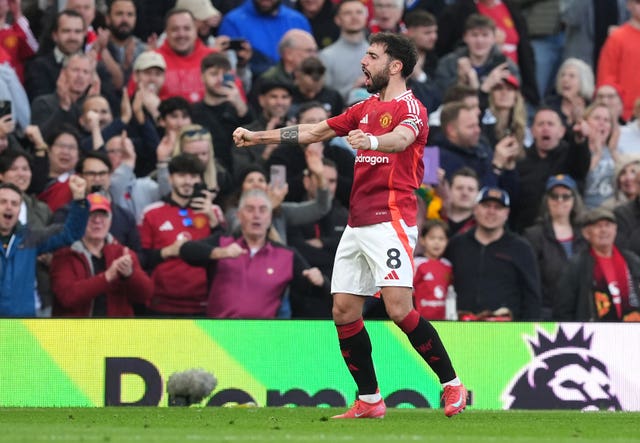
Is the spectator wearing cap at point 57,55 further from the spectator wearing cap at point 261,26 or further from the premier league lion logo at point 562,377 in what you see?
the premier league lion logo at point 562,377

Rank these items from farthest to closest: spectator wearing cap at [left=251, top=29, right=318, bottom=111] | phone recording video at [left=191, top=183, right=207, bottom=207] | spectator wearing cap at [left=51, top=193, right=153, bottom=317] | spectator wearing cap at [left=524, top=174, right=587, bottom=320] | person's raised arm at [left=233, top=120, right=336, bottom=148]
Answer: spectator wearing cap at [left=251, top=29, right=318, bottom=111], spectator wearing cap at [left=524, top=174, right=587, bottom=320], phone recording video at [left=191, top=183, right=207, bottom=207], spectator wearing cap at [left=51, top=193, right=153, bottom=317], person's raised arm at [left=233, top=120, right=336, bottom=148]

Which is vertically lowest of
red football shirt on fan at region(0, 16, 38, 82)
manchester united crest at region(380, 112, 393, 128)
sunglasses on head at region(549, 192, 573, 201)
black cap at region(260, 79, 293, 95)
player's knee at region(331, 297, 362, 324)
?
player's knee at region(331, 297, 362, 324)

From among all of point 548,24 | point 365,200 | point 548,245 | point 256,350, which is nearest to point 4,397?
point 256,350

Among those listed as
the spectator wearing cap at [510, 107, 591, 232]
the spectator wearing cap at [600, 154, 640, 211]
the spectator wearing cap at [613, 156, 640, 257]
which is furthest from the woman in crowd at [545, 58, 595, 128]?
the spectator wearing cap at [613, 156, 640, 257]

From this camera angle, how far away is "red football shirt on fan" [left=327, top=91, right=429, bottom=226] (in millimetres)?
10352

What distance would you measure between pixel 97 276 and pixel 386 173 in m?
4.56

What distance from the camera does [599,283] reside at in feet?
49.3

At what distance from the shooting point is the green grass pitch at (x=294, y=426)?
29.0 ft

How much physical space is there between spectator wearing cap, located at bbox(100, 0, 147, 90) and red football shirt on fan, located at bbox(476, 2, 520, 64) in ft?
15.3

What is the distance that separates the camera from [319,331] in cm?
1379

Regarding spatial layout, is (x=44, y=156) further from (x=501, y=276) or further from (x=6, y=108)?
(x=501, y=276)

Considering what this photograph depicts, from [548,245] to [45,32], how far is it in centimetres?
621

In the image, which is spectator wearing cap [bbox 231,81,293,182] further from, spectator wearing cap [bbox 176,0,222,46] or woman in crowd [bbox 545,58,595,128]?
woman in crowd [bbox 545,58,595,128]

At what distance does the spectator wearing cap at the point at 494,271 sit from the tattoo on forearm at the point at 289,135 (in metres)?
4.62
